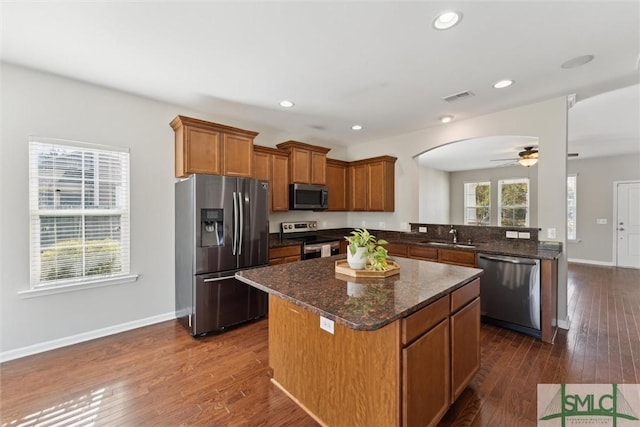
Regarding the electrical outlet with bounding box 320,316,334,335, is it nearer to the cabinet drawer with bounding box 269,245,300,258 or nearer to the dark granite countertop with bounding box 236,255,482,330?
the dark granite countertop with bounding box 236,255,482,330

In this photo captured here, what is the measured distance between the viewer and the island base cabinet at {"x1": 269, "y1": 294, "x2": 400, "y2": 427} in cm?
140

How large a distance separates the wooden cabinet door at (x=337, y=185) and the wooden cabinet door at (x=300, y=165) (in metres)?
0.60

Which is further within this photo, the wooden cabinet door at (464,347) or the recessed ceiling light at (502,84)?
the recessed ceiling light at (502,84)

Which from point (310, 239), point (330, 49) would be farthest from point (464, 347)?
point (310, 239)

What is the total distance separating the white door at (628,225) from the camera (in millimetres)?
6195

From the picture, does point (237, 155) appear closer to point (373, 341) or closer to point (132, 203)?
point (132, 203)

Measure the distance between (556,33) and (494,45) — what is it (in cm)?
39

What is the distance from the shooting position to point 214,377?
2.31m

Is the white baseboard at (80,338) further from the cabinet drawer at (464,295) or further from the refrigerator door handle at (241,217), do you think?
the cabinet drawer at (464,295)

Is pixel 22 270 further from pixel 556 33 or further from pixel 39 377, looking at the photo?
pixel 556 33

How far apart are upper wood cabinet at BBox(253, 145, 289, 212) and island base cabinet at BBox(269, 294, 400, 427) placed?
2.32 metres

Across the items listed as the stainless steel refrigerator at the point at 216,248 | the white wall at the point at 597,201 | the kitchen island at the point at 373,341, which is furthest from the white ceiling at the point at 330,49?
the white wall at the point at 597,201

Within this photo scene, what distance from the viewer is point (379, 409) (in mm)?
1425

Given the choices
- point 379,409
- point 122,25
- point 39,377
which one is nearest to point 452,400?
Result: point 379,409
